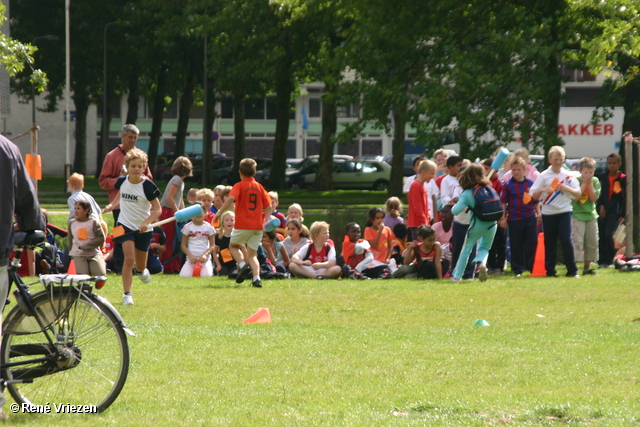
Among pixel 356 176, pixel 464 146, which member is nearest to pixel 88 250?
pixel 464 146

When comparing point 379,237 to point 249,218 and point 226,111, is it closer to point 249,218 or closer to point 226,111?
point 249,218

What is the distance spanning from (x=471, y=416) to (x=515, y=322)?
4328 millimetres

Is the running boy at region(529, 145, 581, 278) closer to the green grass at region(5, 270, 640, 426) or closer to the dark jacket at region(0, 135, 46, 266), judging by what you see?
the green grass at region(5, 270, 640, 426)

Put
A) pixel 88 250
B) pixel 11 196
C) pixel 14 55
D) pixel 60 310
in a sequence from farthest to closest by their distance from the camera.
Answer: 1. pixel 14 55
2. pixel 88 250
3. pixel 60 310
4. pixel 11 196

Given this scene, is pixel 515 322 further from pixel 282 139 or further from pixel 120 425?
pixel 282 139

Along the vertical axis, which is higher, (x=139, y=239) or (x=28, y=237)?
(x=28, y=237)

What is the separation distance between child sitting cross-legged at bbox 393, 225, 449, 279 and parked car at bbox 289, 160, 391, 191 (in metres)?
32.0

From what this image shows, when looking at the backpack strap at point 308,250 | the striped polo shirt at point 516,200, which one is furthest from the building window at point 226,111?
the striped polo shirt at point 516,200

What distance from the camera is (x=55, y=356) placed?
19.2 feet

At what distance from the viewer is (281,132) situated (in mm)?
41062

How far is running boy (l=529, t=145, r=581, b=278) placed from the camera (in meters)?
14.8

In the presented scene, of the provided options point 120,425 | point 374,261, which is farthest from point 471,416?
point 374,261

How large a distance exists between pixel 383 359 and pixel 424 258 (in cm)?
792

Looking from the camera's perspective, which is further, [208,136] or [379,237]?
[208,136]
